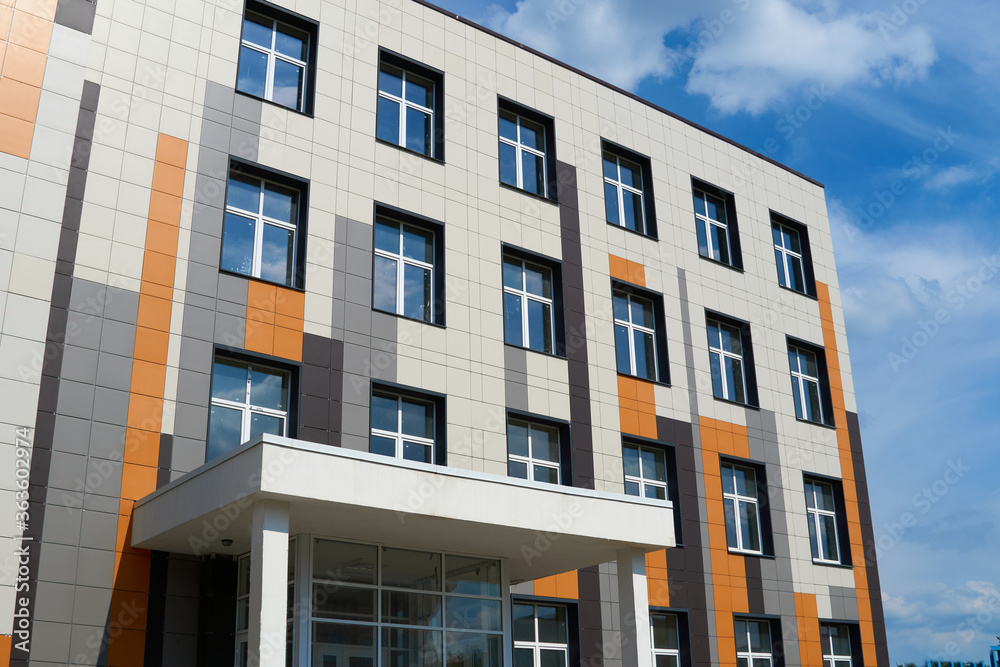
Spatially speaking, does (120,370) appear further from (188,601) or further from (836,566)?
(836,566)

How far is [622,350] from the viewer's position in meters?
16.8

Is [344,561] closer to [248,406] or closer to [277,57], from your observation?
[248,406]

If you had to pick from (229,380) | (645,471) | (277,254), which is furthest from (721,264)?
(229,380)

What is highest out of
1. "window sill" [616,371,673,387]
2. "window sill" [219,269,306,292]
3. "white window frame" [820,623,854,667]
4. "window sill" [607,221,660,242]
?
"window sill" [607,221,660,242]

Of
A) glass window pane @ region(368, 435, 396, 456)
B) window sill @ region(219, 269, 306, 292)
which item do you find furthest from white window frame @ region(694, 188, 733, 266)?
window sill @ region(219, 269, 306, 292)

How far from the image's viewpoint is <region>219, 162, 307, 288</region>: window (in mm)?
12945

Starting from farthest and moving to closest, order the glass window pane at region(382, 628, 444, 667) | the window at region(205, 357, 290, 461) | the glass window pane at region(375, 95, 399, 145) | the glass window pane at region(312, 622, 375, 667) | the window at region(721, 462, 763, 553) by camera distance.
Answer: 1. the window at region(721, 462, 763, 553)
2. the glass window pane at region(375, 95, 399, 145)
3. the window at region(205, 357, 290, 461)
4. the glass window pane at region(382, 628, 444, 667)
5. the glass window pane at region(312, 622, 375, 667)

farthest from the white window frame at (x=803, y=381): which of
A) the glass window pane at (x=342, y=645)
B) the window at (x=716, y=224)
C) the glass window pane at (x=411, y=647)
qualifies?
the glass window pane at (x=342, y=645)

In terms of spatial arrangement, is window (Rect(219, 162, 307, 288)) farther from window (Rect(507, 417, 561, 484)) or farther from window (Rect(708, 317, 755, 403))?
window (Rect(708, 317, 755, 403))

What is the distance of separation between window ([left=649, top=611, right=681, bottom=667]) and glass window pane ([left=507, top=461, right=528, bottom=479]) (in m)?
3.26

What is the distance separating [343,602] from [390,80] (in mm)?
8947

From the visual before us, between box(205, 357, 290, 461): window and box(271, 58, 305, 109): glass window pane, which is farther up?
box(271, 58, 305, 109): glass window pane

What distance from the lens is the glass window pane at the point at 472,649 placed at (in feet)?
37.0

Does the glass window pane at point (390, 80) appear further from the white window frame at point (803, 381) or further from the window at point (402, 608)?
the white window frame at point (803, 381)
